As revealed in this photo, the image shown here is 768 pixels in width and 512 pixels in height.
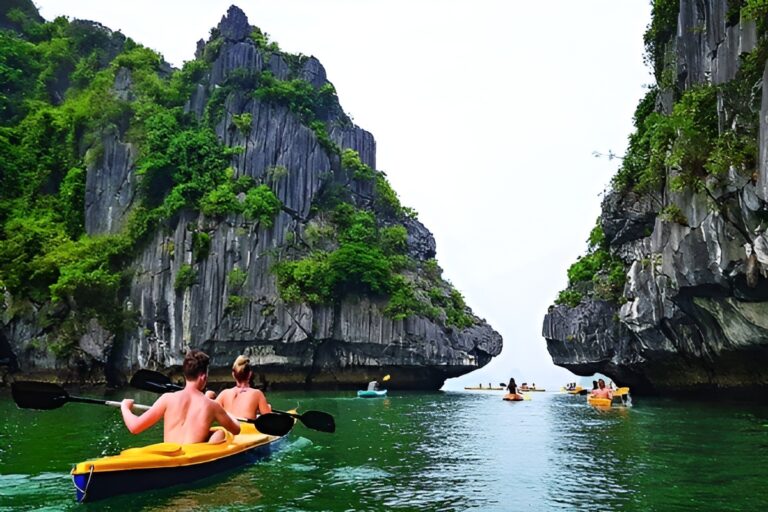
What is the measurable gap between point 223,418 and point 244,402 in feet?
8.13

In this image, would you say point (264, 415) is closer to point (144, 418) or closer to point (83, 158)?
point (144, 418)

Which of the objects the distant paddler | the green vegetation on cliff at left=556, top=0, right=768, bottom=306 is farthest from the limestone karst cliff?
the green vegetation on cliff at left=556, top=0, right=768, bottom=306

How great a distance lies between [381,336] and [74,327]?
1776cm

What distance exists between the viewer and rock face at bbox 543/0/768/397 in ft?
51.4

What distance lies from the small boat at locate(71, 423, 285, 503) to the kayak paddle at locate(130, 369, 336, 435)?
564 millimetres

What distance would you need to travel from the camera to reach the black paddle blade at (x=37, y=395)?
7.83m

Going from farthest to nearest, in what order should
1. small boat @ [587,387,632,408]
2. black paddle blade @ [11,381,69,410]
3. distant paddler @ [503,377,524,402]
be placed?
distant paddler @ [503,377,524,402] < small boat @ [587,387,632,408] < black paddle blade @ [11,381,69,410]

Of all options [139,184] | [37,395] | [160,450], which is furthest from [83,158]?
[160,450]

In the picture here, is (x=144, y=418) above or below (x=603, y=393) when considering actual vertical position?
above

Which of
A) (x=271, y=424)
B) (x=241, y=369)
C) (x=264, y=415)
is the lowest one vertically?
(x=271, y=424)

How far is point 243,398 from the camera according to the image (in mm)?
9969

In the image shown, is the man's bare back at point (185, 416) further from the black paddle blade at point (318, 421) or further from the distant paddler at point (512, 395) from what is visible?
the distant paddler at point (512, 395)

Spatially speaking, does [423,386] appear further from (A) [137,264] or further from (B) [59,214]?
(B) [59,214]

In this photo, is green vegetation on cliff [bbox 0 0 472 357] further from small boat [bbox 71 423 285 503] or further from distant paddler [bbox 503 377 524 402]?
small boat [bbox 71 423 285 503]
